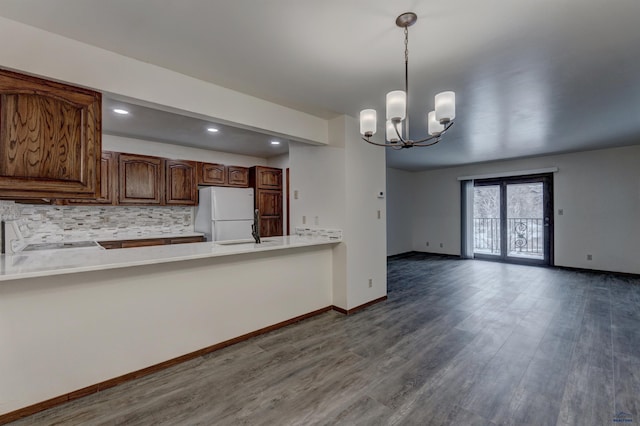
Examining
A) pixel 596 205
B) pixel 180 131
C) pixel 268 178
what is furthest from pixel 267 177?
pixel 596 205

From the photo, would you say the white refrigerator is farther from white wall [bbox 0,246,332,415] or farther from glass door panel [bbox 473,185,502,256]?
glass door panel [bbox 473,185,502,256]

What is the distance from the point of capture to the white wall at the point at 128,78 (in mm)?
1742

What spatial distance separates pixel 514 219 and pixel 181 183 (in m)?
6.90

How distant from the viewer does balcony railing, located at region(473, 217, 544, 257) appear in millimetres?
6184

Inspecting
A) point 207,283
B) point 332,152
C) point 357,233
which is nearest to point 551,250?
point 357,233

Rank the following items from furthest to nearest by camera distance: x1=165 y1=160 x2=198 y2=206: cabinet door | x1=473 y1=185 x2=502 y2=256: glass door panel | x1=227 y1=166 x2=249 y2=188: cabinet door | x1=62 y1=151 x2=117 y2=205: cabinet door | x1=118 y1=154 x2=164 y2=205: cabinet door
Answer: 1. x1=473 y1=185 x2=502 y2=256: glass door panel
2. x1=227 y1=166 x2=249 y2=188: cabinet door
3. x1=165 y1=160 x2=198 y2=206: cabinet door
4. x1=118 y1=154 x2=164 y2=205: cabinet door
5. x1=62 y1=151 x2=117 y2=205: cabinet door

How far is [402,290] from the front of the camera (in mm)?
4430

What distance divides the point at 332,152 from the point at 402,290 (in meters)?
2.43

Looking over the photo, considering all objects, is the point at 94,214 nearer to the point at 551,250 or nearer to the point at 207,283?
the point at 207,283

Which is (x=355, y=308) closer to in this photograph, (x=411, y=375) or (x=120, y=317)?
(x=411, y=375)

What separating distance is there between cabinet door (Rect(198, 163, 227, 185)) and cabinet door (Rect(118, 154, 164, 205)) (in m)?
0.59

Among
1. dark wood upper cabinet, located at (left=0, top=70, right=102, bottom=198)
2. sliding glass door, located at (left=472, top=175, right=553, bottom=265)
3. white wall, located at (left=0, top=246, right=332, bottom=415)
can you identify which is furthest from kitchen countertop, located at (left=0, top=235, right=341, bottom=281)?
sliding glass door, located at (left=472, top=175, right=553, bottom=265)

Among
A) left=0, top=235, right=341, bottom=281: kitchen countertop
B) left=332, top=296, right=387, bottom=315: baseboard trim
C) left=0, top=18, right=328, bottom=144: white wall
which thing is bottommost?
left=332, top=296, right=387, bottom=315: baseboard trim

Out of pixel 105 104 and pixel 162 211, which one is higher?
pixel 105 104
